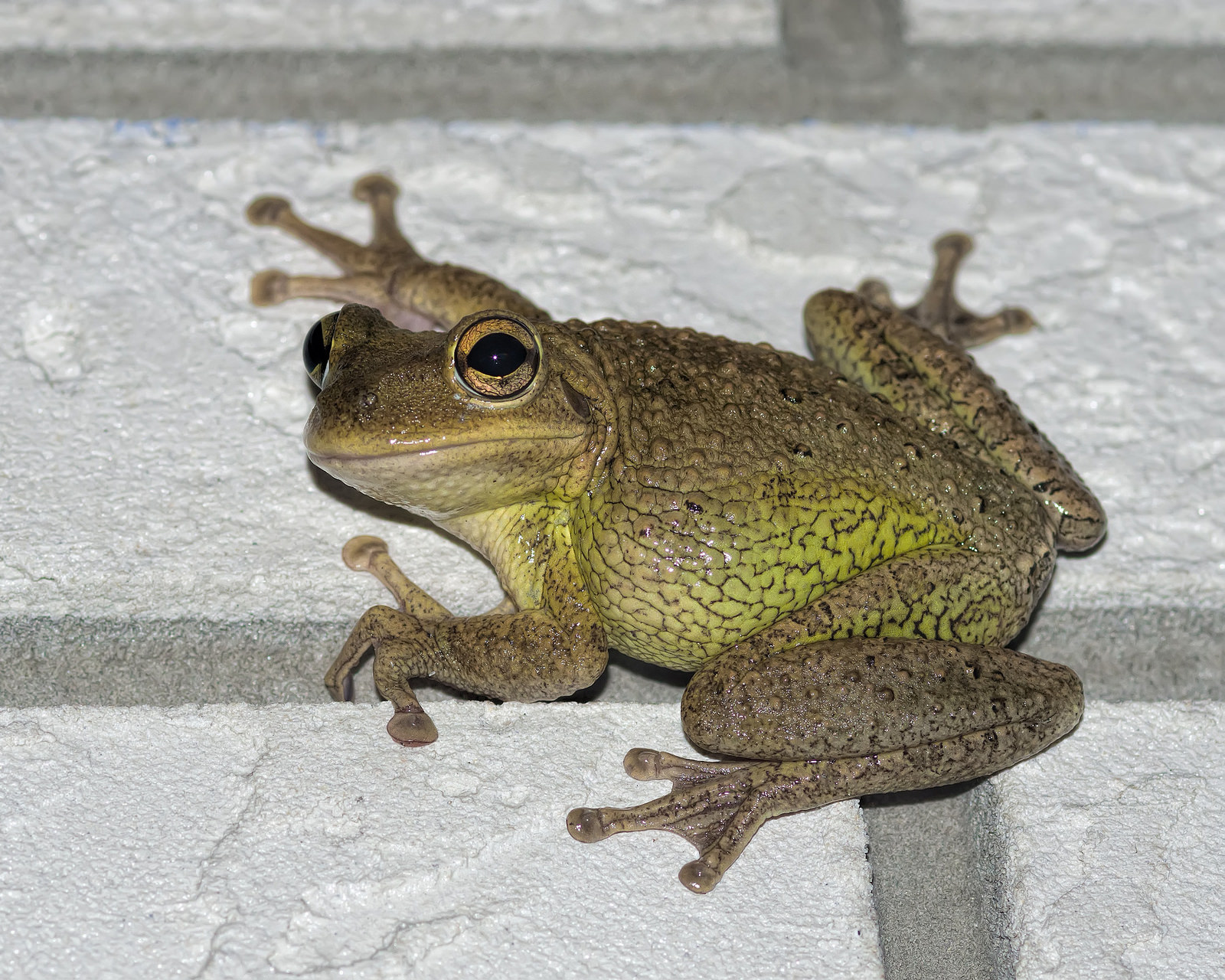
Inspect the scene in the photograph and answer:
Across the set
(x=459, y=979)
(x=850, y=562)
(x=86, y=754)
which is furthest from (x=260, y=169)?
(x=459, y=979)

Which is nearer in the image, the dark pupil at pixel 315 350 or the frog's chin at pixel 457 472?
the frog's chin at pixel 457 472

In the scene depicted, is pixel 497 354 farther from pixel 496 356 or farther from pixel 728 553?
pixel 728 553

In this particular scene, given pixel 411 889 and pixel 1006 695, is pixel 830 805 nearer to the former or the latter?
pixel 1006 695

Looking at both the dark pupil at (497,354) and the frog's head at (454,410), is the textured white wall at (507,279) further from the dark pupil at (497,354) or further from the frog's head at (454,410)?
the dark pupil at (497,354)

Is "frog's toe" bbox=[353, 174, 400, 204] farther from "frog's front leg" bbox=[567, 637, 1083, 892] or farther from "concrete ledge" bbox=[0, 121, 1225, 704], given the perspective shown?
"frog's front leg" bbox=[567, 637, 1083, 892]

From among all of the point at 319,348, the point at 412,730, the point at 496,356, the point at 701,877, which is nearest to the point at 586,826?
the point at 701,877

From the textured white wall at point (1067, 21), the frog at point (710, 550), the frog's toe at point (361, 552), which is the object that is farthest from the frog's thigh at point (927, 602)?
the textured white wall at point (1067, 21)

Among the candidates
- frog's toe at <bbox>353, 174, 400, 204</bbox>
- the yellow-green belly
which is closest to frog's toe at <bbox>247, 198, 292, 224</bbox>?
frog's toe at <bbox>353, 174, 400, 204</bbox>
